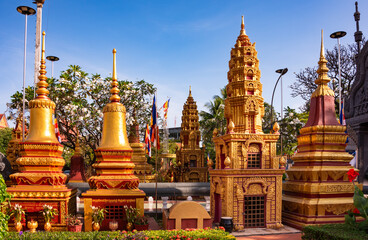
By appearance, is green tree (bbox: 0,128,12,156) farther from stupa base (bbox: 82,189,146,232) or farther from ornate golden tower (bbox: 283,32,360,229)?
ornate golden tower (bbox: 283,32,360,229)

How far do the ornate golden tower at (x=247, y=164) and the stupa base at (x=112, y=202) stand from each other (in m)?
5.19

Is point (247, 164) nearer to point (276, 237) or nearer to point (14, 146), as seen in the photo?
point (276, 237)

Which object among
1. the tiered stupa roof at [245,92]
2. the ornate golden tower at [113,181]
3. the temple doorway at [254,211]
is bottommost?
the temple doorway at [254,211]

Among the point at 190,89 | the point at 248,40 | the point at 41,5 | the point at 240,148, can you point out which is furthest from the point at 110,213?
the point at 190,89

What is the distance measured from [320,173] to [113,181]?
11833mm

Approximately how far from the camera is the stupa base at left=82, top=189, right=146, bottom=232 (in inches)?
647

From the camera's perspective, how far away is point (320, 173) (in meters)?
19.5

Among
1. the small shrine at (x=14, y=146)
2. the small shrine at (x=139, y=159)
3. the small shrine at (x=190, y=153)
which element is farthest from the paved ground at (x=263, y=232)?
the small shrine at (x=190, y=153)

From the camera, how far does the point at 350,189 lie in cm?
1947

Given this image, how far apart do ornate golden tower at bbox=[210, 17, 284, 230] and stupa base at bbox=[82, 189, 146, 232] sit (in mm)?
5193

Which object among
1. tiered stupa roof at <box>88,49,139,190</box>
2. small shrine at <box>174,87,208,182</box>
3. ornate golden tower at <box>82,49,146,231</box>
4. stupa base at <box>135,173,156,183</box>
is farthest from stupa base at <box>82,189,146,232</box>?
small shrine at <box>174,87,208,182</box>

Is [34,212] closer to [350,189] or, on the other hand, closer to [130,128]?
[350,189]

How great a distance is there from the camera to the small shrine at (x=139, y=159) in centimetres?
3459

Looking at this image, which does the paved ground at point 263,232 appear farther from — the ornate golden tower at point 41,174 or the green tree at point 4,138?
the green tree at point 4,138
